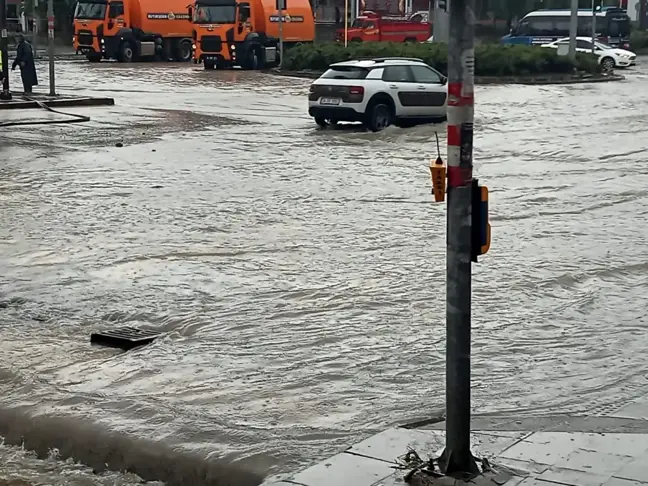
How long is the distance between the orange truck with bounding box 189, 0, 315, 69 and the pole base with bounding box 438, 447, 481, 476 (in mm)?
42969

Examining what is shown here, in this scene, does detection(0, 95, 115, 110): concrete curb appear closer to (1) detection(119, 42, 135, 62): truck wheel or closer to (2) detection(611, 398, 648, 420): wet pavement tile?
(1) detection(119, 42, 135, 62): truck wheel

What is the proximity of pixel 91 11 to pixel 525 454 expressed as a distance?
48.7 metres

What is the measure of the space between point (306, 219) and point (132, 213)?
86.8 inches

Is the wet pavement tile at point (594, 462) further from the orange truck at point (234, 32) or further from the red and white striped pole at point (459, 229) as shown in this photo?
the orange truck at point (234, 32)


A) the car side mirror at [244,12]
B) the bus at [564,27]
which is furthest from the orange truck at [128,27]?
the bus at [564,27]

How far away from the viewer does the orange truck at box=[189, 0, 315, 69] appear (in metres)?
47.8

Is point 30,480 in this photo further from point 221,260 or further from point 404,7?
point 404,7

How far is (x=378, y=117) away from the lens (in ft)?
82.9

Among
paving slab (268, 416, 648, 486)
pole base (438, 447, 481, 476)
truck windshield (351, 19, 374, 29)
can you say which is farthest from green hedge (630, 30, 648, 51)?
pole base (438, 447, 481, 476)

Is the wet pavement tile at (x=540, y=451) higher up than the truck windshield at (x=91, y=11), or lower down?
lower down

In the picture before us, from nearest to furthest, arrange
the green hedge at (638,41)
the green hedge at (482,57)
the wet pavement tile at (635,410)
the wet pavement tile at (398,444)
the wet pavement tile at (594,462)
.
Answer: the wet pavement tile at (594,462) < the wet pavement tile at (398,444) < the wet pavement tile at (635,410) < the green hedge at (482,57) < the green hedge at (638,41)

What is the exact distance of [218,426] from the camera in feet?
24.4

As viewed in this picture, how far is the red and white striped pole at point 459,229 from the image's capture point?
570 cm

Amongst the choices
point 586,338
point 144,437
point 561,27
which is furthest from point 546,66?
point 144,437
